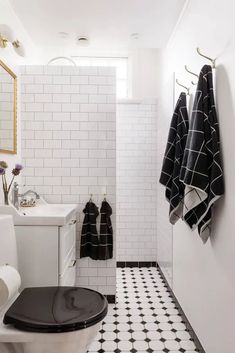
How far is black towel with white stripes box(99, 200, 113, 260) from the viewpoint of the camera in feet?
8.62

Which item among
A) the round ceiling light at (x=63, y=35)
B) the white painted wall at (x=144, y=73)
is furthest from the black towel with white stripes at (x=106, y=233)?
the round ceiling light at (x=63, y=35)

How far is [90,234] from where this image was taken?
8.78 ft

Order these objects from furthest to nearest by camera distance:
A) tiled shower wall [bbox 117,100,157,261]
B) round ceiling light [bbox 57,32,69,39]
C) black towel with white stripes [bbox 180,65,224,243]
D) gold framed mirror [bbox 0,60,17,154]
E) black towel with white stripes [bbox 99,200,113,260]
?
tiled shower wall [bbox 117,100,157,261] → round ceiling light [bbox 57,32,69,39] → black towel with white stripes [bbox 99,200,113,260] → gold framed mirror [bbox 0,60,17,154] → black towel with white stripes [bbox 180,65,224,243]

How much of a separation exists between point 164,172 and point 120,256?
5.88 ft

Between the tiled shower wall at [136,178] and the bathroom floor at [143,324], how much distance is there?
1.95ft

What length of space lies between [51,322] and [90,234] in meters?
1.38

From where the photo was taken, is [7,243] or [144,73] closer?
[7,243]

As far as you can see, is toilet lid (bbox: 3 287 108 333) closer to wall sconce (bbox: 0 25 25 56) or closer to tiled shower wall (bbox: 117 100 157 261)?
wall sconce (bbox: 0 25 25 56)

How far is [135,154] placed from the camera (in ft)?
11.9

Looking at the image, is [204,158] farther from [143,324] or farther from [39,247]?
[143,324]

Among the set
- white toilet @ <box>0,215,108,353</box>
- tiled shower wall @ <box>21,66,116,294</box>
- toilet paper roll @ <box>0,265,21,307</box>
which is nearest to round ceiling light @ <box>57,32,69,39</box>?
tiled shower wall @ <box>21,66,116,294</box>

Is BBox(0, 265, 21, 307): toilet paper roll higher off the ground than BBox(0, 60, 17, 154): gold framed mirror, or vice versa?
BBox(0, 60, 17, 154): gold framed mirror

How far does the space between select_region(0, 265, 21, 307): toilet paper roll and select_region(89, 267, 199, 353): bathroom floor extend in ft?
2.86

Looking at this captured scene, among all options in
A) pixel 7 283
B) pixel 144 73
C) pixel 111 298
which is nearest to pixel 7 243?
pixel 7 283
